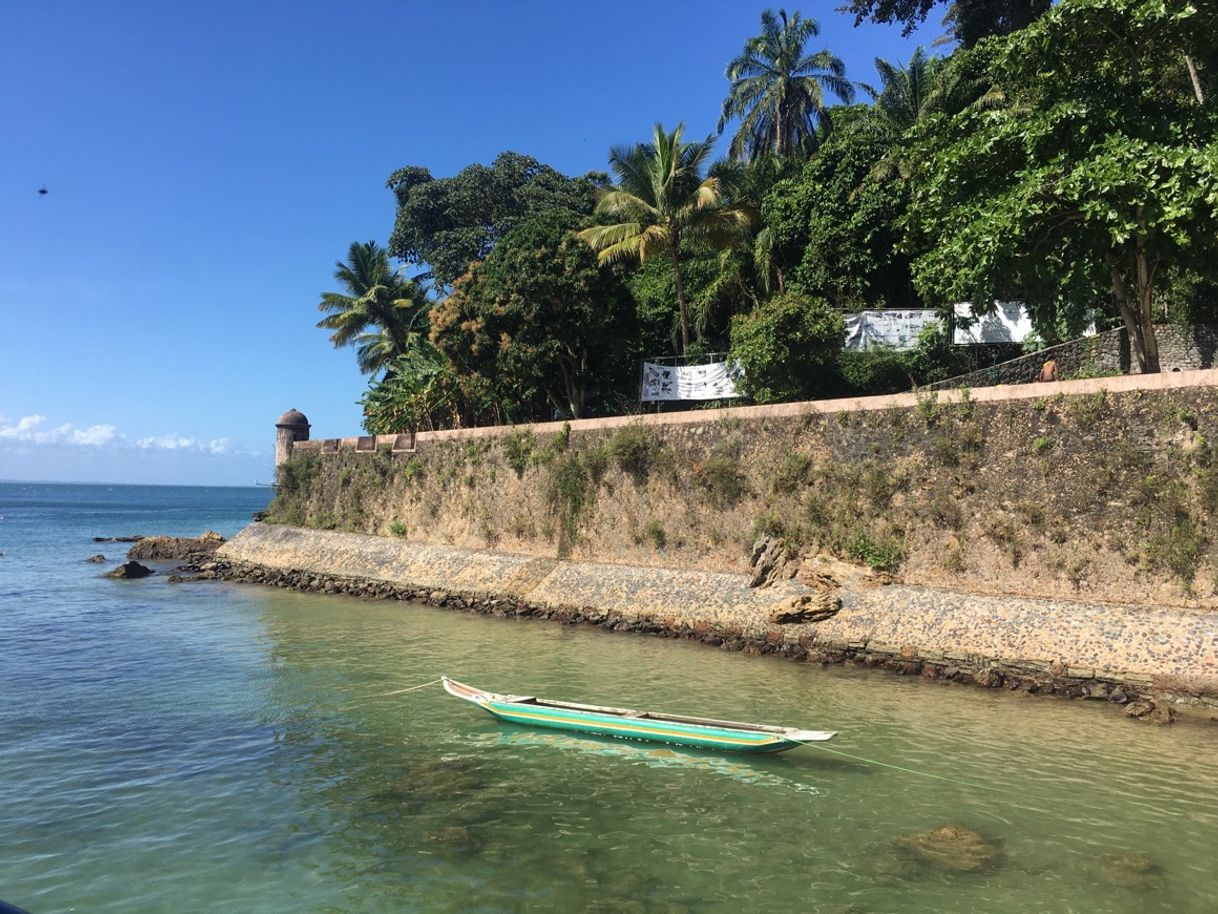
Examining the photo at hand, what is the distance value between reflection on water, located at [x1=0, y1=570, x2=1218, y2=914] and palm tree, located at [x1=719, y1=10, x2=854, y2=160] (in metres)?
26.8

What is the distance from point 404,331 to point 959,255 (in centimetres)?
2965

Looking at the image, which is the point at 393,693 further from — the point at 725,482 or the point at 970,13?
the point at 970,13

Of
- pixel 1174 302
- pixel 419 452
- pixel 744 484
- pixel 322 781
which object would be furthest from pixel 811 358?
pixel 322 781

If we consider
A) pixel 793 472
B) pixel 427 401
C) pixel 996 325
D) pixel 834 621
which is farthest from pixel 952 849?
pixel 427 401

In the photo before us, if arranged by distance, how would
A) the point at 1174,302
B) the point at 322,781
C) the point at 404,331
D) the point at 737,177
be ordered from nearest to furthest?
the point at 322,781
the point at 1174,302
the point at 737,177
the point at 404,331

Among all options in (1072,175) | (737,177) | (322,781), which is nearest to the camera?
(322,781)

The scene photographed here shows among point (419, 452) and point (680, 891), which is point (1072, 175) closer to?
point (680, 891)

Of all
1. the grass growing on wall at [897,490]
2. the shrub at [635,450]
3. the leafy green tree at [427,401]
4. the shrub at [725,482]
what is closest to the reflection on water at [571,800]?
the grass growing on wall at [897,490]

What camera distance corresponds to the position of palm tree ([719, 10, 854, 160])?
3269 cm

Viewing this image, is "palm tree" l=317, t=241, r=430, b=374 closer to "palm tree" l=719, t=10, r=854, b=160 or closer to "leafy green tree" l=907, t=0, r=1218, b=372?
"palm tree" l=719, t=10, r=854, b=160

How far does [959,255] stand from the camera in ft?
47.4

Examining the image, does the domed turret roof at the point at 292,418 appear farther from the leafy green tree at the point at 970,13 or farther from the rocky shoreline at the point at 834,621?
the leafy green tree at the point at 970,13

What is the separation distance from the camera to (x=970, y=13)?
2808 centimetres

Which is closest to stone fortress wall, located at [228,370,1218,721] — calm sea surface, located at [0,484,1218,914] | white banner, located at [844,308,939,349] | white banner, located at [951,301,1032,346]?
calm sea surface, located at [0,484,1218,914]
